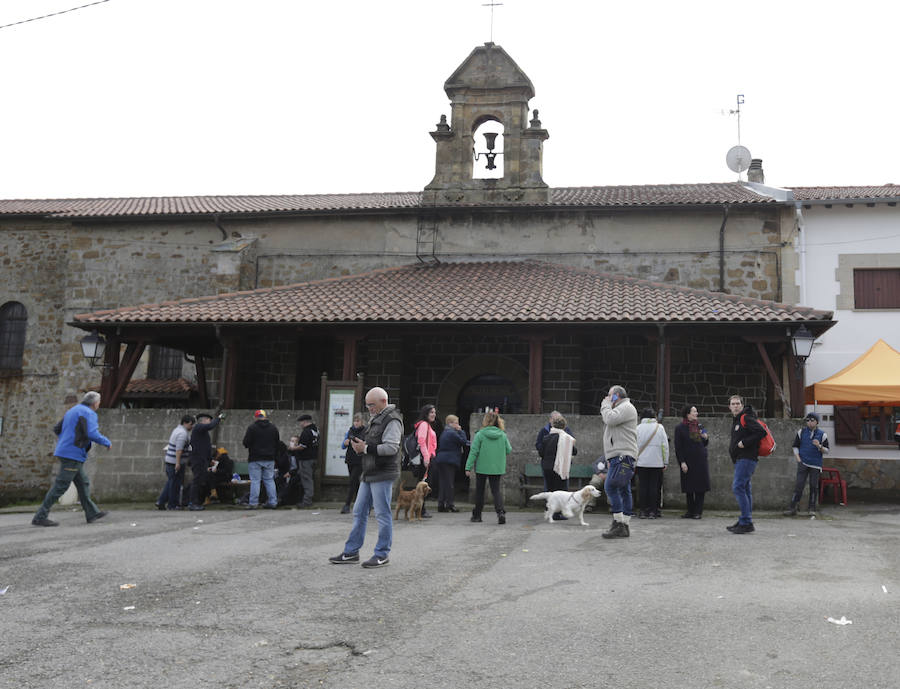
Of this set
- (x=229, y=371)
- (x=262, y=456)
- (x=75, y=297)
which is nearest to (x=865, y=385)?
(x=262, y=456)

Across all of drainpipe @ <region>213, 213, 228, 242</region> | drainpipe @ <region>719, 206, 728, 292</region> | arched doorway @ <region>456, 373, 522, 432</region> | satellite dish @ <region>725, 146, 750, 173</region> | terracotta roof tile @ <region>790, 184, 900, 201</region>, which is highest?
satellite dish @ <region>725, 146, 750, 173</region>

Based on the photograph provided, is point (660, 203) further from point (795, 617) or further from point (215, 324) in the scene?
point (795, 617)

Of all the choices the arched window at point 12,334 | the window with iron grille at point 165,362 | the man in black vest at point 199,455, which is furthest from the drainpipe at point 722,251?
the arched window at point 12,334

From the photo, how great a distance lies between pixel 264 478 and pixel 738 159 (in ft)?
52.9

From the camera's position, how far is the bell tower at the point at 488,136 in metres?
18.7

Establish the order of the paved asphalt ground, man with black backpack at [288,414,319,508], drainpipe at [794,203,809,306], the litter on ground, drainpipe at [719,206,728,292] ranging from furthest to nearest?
drainpipe at [719,206,728,292]
drainpipe at [794,203,809,306]
man with black backpack at [288,414,319,508]
the litter on ground
the paved asphalt ground

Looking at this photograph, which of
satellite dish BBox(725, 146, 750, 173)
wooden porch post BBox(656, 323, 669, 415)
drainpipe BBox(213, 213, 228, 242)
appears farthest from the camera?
satellite dish BBox(725, 146, 750, 173)

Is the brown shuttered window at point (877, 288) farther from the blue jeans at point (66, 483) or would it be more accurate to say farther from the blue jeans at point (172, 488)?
the blue jeans at point (66, 483)

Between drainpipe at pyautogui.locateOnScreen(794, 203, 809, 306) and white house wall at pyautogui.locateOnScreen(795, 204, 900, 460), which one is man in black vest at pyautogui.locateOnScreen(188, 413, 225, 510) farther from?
drainpipe at pyautogui.locateOnScreen(794, 203, 809, 306)

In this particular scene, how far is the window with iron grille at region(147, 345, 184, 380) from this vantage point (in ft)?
66.3

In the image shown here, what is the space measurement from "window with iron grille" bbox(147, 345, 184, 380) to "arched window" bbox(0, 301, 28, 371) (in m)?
A: 3.69

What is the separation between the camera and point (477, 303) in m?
14.7

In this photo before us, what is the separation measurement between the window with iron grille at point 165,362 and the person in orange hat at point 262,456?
330 inches

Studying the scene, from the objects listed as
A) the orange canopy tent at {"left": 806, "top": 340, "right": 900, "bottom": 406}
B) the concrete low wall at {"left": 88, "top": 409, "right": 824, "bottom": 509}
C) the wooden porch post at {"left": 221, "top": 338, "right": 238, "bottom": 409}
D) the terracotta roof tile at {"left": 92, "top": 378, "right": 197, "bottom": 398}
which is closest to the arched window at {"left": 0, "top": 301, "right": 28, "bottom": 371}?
the terracotta roof tile at {"left": 92, "top": 378, "right": 197, "bottom": 398}
